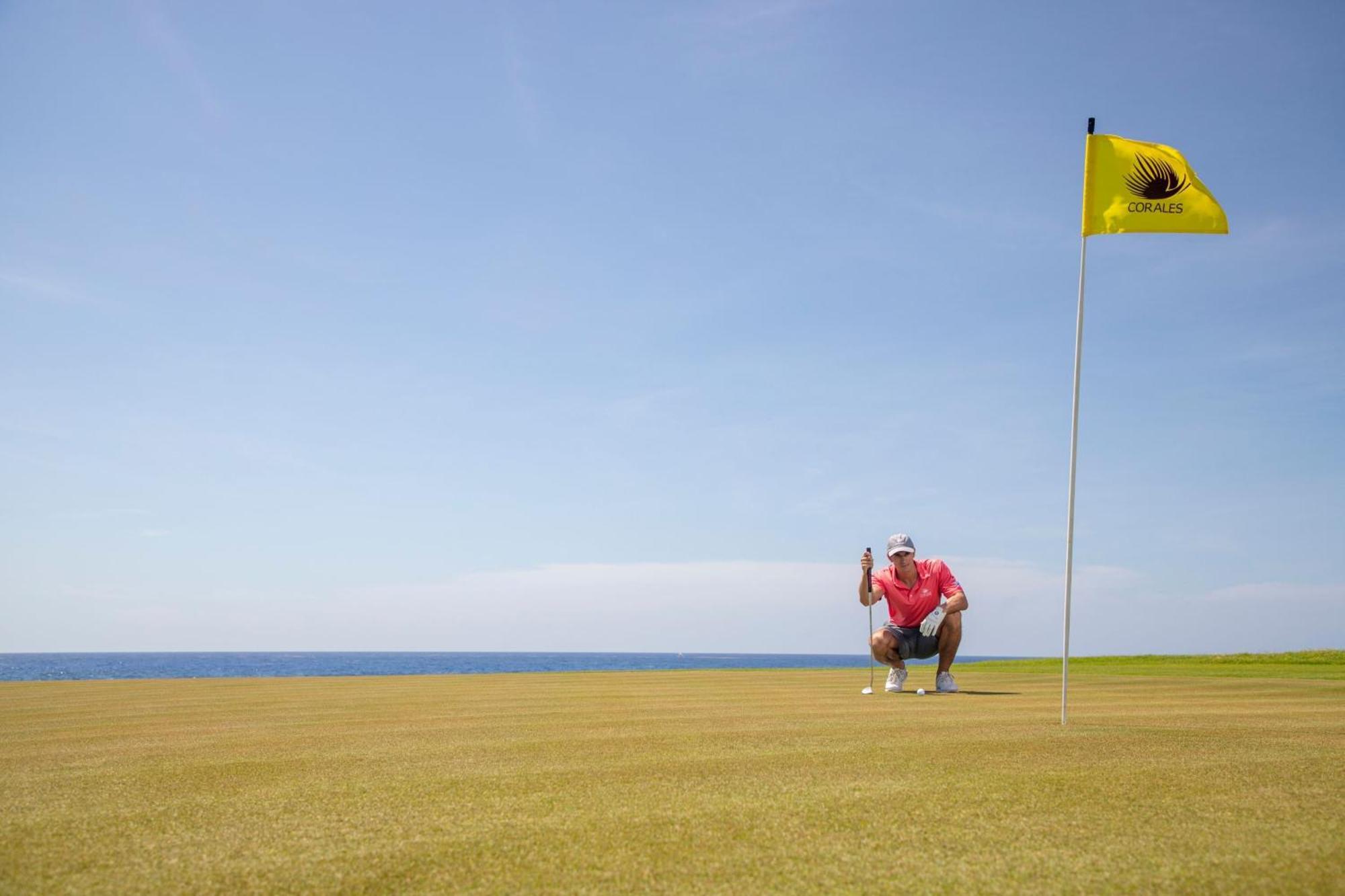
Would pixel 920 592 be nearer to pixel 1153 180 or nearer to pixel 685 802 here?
pixel 1153 180

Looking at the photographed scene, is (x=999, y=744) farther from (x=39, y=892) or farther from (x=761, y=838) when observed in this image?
(x=39, y=892)

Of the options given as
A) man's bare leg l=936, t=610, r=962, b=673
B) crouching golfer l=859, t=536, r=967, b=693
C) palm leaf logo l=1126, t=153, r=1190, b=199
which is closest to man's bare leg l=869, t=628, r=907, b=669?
crouching golfer l=859, t=536, r=967, b=693

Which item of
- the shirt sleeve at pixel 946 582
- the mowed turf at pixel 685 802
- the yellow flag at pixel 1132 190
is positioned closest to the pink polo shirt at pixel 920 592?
the shirt sleeve at pixel 946 582

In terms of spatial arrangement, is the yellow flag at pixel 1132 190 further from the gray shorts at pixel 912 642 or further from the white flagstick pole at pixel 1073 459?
the gray shorts at pixel 912 642

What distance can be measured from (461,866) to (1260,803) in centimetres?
386

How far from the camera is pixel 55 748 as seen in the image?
7180 millimetres

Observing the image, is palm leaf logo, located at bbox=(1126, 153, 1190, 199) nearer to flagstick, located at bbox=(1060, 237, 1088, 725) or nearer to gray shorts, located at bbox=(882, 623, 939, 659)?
flagstick, located at bbox=(1060, 237, 1088, 725)

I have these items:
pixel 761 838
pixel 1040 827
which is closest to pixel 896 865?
pixel 761 838

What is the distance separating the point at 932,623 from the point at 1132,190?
6177 millimetres

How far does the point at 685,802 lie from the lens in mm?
4508

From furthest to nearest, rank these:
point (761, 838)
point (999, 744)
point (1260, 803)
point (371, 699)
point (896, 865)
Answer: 1. point (371, 699)
2. point (999, 744)
3. point (1260, 803)
4. point (761, 838)
5. point (896, 865)

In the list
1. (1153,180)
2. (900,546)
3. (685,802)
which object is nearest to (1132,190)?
(1153,180)

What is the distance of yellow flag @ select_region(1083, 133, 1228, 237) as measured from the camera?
9477mm

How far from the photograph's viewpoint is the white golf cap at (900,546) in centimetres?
1302
